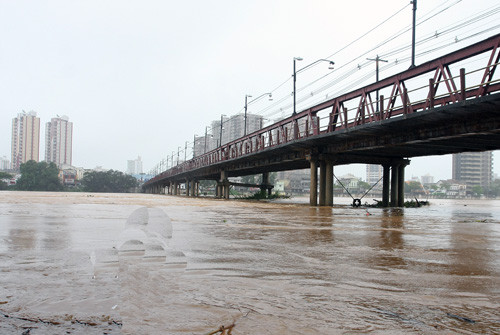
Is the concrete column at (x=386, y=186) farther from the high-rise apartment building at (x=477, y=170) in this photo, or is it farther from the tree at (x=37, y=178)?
the high-rise apartment building at (x=477, y=170)

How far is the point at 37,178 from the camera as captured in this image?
129 meters

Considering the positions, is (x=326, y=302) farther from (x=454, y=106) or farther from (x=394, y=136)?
(x=394, y=136)

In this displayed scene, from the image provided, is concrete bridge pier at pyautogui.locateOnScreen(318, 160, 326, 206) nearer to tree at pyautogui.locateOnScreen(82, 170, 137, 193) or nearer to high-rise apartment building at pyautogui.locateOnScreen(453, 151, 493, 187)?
tree at pyautogui.locateOnScreen(82, 170, 137, 193)

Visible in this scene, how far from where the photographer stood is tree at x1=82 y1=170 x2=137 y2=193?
480ft

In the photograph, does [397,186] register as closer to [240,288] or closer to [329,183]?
[329,183]

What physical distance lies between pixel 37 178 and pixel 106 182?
2599 cm

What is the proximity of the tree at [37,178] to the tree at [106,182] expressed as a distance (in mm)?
13110

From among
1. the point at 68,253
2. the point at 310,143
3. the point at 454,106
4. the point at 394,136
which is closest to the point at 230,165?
the point at 310,143

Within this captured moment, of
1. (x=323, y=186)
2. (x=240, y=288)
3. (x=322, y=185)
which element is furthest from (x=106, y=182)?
(x=240, y=288)

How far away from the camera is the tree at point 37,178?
128m

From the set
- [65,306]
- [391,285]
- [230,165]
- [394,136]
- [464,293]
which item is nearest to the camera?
[65,306]

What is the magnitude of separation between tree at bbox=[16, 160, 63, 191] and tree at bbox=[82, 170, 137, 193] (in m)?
13.1

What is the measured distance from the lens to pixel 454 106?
16.5 meters

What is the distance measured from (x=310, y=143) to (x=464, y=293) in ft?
85.7
